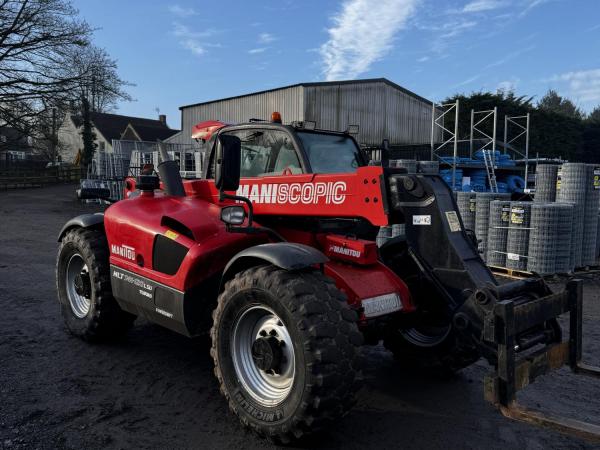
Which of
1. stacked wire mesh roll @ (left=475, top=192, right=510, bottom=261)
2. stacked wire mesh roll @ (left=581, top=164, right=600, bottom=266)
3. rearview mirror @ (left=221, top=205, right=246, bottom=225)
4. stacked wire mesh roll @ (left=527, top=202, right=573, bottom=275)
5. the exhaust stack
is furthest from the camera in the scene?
stacked wire mesh roll @ (left=475, top=192, right=510, bottom=261)

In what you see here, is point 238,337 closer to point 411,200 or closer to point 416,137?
point 411,200

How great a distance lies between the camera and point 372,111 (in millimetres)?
28750

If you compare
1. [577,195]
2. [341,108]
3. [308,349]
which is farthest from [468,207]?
[341,108]

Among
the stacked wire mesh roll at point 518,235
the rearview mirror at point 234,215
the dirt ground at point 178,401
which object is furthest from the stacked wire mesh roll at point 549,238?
the rearview mirror at point 234,215

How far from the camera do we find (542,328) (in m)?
3.37

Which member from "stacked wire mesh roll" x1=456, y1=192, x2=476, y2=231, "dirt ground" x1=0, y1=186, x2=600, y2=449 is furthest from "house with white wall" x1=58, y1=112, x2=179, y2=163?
"dirt ground" x1=0, y1=186, x2=600, y2=449

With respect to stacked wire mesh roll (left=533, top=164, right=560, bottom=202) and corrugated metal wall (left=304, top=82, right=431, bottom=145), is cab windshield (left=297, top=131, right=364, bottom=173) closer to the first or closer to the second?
stacked wire mesh roll (left=533, top=164, right=560, bottom=202)

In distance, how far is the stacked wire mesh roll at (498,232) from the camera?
8.97 metres

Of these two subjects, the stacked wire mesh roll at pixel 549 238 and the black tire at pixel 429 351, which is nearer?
the black tire at pixel 429 351

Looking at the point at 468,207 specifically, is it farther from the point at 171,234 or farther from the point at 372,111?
the point at 372,111

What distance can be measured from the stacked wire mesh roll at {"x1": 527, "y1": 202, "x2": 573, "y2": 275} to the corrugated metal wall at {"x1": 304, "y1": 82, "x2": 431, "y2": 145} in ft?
57.2

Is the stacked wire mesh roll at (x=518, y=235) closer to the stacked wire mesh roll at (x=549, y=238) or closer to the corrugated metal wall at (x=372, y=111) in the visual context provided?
the stacked wire mesh roll at (x=549, y=238)

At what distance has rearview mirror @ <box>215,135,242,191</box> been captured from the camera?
133 inches

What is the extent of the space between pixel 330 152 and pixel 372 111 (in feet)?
83.1
